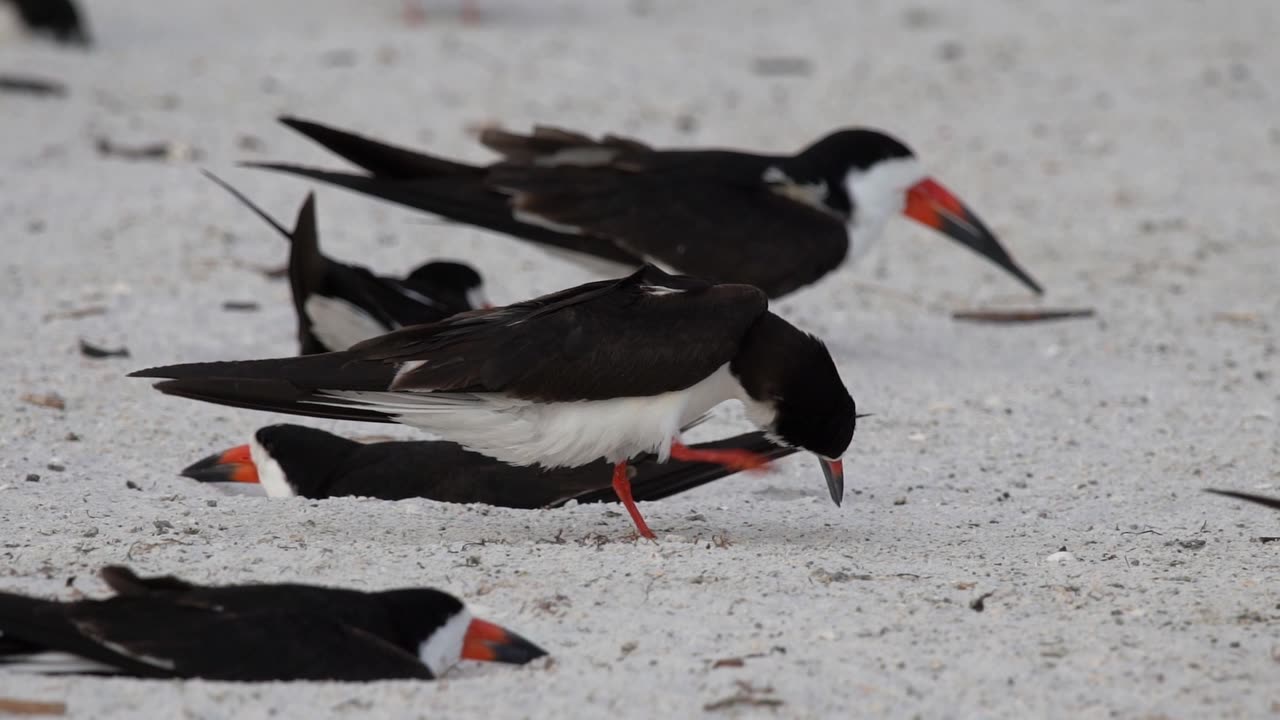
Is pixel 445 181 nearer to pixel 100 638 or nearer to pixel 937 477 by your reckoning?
pixel 937 477

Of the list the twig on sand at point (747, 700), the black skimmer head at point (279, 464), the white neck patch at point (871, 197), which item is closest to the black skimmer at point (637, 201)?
the white neck patch at point (871, 197)

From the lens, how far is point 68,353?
6277mm

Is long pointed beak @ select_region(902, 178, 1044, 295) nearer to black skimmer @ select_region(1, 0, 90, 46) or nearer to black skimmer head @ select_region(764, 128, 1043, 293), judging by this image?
black skimmer head @ select_region(764, 128, 1043, 293)

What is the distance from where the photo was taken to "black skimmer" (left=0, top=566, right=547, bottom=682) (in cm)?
328

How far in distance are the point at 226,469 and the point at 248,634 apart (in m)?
1.83

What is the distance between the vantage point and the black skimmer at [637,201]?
6559 millimetres

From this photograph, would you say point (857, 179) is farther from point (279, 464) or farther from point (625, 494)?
point (279, 464)

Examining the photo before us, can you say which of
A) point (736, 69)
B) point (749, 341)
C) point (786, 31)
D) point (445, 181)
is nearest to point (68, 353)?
point (445, 181)

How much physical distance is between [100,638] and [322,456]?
1.91m

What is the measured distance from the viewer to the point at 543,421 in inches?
175

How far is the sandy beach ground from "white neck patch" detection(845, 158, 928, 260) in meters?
0.41

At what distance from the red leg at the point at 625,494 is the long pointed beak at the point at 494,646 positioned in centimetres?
111

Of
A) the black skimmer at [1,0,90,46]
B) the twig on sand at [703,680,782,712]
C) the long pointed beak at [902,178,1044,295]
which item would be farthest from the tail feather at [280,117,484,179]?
the black skimmer at [1,0,90,46]

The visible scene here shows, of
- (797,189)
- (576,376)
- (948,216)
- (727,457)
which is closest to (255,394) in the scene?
(576,376)
